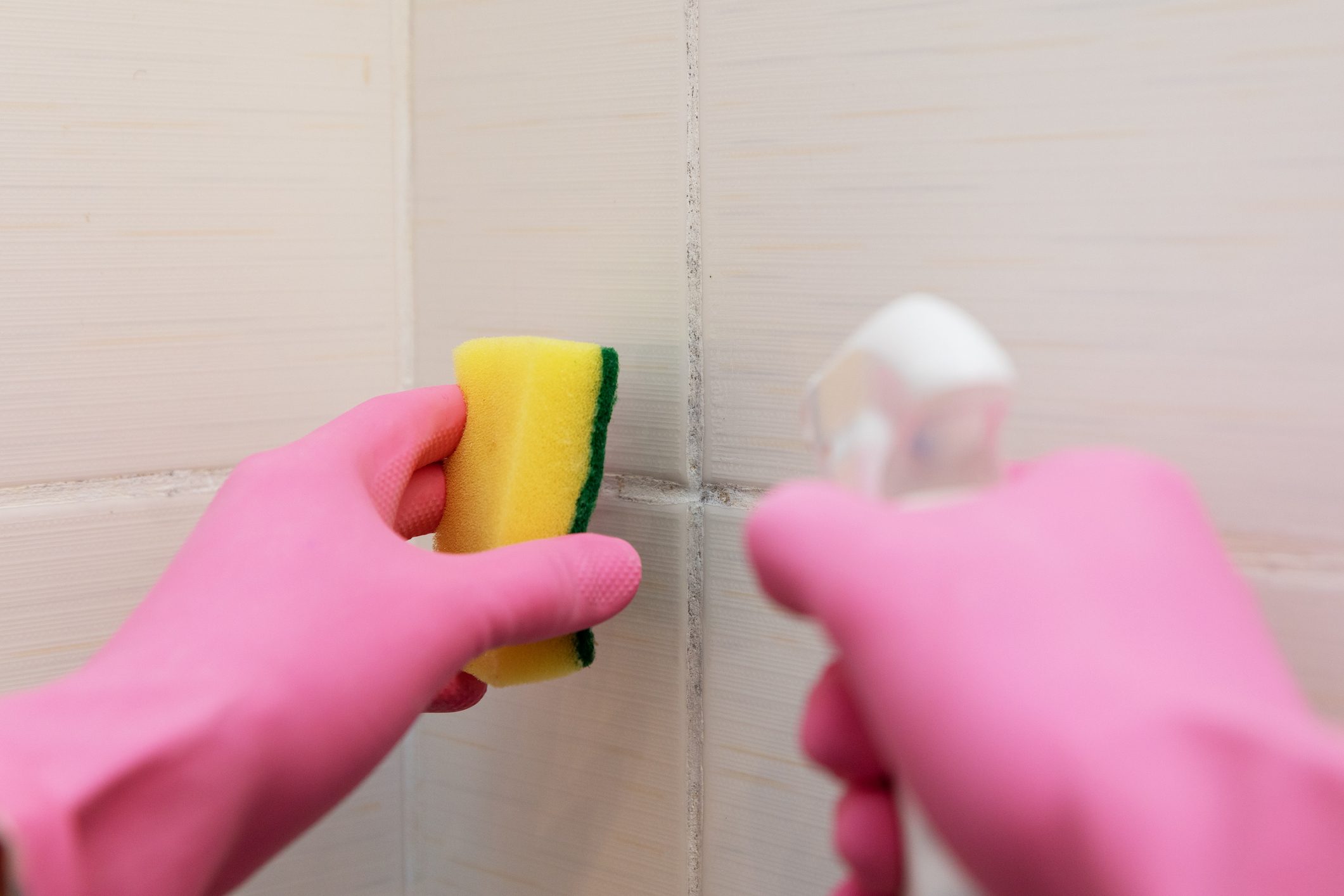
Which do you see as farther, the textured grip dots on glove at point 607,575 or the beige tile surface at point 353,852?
the beige tile surface at point 353,852

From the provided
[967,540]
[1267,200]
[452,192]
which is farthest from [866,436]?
[452,192]

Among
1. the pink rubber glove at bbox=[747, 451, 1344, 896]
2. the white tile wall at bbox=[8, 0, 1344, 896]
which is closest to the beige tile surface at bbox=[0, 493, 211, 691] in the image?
the white tile wall at bbox=[8, 0, 1344, 896]

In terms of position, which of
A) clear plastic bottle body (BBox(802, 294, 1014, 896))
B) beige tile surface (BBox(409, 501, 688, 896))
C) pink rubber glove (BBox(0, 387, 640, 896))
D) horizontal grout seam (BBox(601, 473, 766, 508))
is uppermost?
clear plastic bottle body (BBox(802, 294, 1014, 896))

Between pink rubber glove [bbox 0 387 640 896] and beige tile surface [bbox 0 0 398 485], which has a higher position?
beige tile surface [bbox 0 0 398 485]

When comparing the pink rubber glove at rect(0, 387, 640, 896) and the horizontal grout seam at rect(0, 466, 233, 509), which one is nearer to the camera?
the pink rubber glove at rect(0, 387, 640, 896)

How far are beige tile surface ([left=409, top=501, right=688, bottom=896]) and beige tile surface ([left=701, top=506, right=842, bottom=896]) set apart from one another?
0.05 feet

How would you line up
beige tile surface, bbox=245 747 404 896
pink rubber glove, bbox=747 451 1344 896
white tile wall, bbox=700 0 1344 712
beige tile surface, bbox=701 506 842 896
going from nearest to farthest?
1. pink rubber glove, bbox=747 451 1344 896
2. white tile wall, bbox=700 0 1344 712
3. beige tile surface, bbox=701 506 842 896
4. beige tile surface, bbox=245 747 404 896

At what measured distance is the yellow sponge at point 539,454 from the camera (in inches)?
16.8

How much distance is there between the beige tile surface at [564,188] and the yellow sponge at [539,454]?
0.05m

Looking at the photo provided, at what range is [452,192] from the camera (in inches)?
21.3

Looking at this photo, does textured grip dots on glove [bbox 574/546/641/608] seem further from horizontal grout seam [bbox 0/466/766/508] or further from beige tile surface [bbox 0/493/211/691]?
beige tile surface [bbox 0/493/211/691]

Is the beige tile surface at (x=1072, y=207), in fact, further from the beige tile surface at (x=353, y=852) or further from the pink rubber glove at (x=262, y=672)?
the beige tile surface at (x=353, y=852)

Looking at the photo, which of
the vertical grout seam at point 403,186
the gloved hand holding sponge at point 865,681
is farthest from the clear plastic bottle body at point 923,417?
the vertical grout seam at point 403,186

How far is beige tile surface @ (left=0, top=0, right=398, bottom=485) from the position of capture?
1.52 ft
